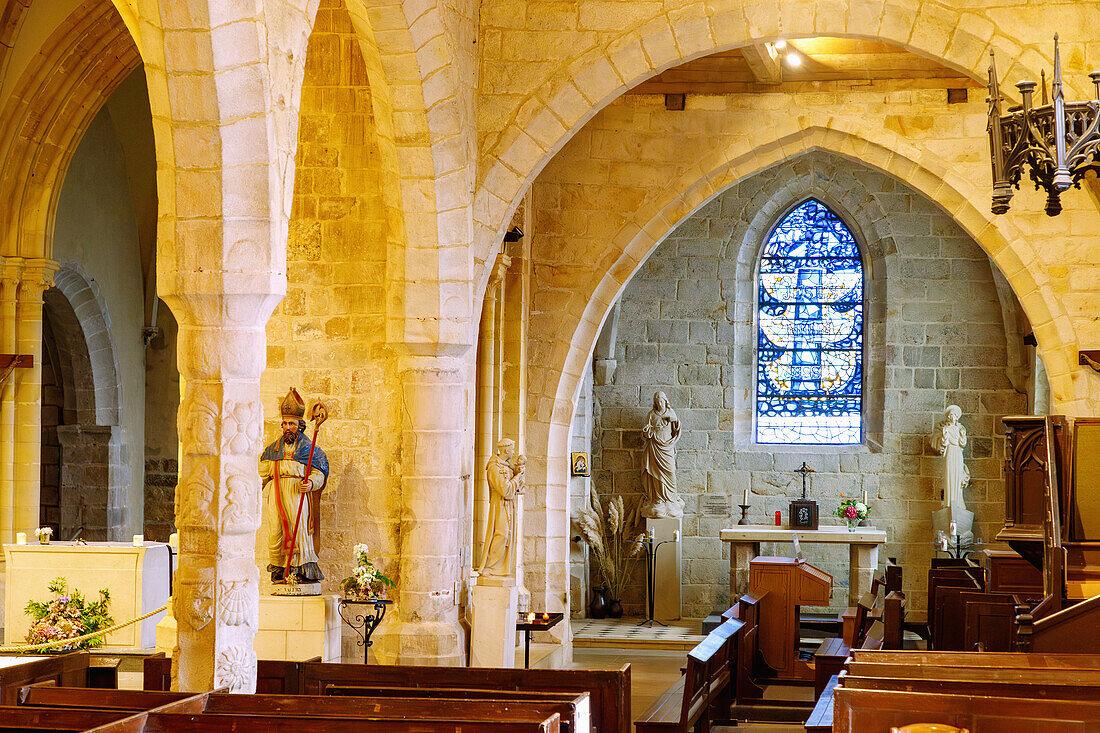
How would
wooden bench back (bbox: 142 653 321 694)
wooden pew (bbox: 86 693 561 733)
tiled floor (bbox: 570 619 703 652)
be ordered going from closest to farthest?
wooden pew (bbox: 86 693 561 733)
wooden bench back (bbox: 142 653 321 694)
tiled floor (bbox: 570 619 703 652)

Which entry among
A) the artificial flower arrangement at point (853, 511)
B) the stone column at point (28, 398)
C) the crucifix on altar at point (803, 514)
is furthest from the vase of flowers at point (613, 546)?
the stone column at point (28, 398)

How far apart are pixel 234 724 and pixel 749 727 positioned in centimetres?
520

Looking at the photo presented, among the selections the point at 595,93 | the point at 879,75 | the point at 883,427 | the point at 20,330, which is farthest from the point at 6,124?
the point at 883,427

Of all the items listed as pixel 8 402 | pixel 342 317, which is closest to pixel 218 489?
pixel 342 317

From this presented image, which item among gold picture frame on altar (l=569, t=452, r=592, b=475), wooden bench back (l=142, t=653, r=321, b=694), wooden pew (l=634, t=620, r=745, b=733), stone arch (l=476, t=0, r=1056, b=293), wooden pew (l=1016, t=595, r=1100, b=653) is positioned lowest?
wooden pew (l=634, t=620, r=745, b=733)

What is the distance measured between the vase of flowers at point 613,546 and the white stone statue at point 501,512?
4.98 metres

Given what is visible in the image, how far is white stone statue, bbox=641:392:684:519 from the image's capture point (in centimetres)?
1304

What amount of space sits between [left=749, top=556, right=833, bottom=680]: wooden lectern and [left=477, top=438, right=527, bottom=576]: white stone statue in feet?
7.48

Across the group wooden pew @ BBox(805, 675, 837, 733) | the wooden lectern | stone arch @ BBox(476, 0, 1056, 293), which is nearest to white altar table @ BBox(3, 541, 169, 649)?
stone arch @ BBox(476, 0, 1056, 293)

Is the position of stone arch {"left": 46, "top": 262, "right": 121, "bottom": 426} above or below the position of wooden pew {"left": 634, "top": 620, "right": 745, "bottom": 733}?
above

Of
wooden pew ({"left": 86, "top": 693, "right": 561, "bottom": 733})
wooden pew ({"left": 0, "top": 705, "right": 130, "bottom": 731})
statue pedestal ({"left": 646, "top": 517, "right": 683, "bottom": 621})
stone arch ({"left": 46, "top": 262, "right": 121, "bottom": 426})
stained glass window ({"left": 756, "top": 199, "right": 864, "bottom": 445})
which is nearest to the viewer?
wooden pew ({"left": 86, "top": 693, "right": 561, "bottom": 733})

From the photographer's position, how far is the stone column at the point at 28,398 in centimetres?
947

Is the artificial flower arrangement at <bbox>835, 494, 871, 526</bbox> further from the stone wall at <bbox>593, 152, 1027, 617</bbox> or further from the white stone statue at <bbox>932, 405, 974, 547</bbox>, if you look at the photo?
the white stone statue at <bbox>932, 405, 974, 547</bbox>

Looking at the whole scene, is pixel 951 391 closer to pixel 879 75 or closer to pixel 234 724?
pixel 879 75
